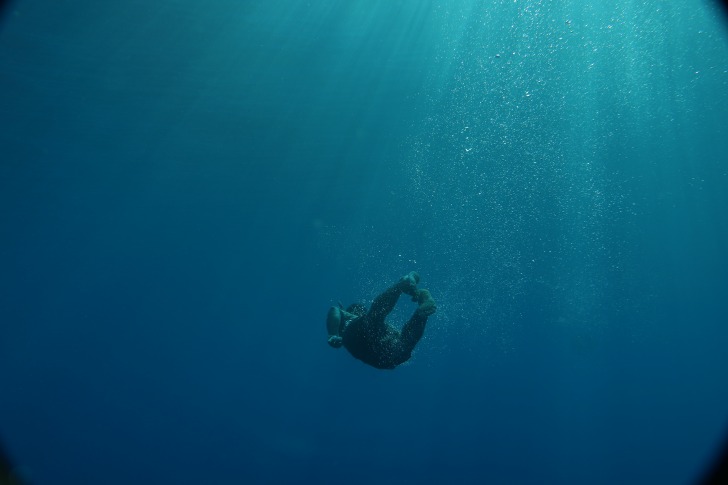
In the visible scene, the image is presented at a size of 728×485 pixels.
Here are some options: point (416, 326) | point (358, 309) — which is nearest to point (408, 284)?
point (416, 326)

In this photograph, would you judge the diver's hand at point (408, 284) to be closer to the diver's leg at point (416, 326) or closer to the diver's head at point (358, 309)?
the diver's leg at point (416, 326)

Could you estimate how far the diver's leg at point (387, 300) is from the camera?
697cm

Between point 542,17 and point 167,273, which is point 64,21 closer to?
point 542,17

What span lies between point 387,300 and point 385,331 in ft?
1.81

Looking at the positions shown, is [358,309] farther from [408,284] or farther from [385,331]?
[408,284]

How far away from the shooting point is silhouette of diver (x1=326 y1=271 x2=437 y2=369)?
276 inches

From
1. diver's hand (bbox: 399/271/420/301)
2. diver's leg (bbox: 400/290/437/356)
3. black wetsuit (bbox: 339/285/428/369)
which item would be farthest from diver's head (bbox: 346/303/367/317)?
diver's hand (bbox: 399/271/420/301)

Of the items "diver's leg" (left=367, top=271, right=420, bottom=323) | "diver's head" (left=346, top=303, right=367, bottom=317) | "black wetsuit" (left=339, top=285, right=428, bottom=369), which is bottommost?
"diver's head" (left=346, top=303, right=367, bottom=317)

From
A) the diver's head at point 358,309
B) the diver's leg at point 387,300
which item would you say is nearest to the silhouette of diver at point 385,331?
the diver's leg at point 387,300

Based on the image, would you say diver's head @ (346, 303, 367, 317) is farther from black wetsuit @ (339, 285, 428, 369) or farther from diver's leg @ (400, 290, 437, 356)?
diver's leg @ (400, 290, 437, 356)

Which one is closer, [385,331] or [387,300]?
[387,300]

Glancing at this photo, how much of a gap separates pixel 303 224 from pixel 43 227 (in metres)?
15.7

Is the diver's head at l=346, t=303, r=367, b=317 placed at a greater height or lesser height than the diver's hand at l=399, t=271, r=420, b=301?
lesser

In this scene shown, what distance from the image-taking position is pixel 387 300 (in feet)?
23.0
